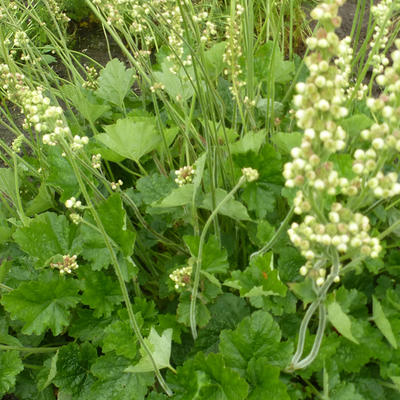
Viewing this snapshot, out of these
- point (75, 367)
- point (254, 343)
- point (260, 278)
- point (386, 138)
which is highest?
point (386, 138)

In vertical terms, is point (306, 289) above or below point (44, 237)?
above

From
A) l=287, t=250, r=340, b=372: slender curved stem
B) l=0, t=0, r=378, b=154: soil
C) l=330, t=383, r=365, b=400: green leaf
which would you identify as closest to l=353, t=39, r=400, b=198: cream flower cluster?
l=287, t=250, r=340, b=372: slender curved stem

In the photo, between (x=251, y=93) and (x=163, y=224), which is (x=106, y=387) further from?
(x=251, y=93)

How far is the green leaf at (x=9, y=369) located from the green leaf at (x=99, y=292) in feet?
0.83

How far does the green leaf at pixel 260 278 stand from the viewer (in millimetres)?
1183

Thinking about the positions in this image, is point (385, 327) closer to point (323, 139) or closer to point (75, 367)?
point (323, 139)

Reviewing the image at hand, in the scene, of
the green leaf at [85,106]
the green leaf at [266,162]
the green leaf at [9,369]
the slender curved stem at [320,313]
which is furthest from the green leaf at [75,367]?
the green leaf at [85,106]

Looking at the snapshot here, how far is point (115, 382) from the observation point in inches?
49.7

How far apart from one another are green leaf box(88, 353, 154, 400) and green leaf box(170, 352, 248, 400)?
101mm

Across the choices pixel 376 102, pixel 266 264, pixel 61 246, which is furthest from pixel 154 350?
pixel 376 102

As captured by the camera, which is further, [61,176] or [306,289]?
[61,176]

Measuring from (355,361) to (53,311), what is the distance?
2.92 ft

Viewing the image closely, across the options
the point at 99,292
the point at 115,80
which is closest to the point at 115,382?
the point at 99,292

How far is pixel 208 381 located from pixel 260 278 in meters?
0.30
